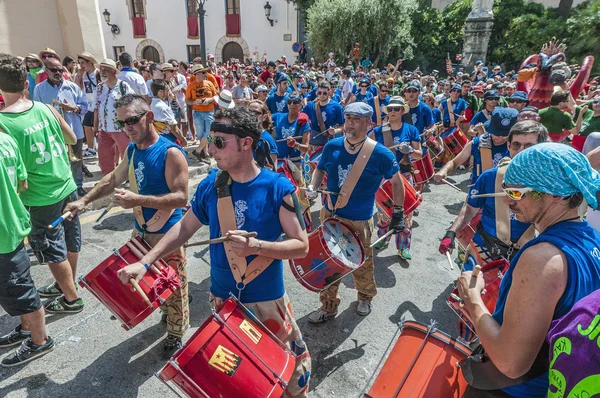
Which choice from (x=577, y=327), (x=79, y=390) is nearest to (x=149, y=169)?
(x=79, y=390)

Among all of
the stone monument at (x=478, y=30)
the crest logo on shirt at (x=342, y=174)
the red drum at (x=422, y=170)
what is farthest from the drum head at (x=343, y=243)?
the stone monument at (x=478, y=30)

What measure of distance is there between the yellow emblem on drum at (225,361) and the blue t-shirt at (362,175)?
2198mm

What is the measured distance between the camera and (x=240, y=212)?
239cm

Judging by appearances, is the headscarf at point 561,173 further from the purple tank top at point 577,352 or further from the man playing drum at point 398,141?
the man playing drum at point 398,141

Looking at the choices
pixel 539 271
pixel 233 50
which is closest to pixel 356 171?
pixel 539 271

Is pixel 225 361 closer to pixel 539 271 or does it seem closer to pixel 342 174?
pixel 539 271

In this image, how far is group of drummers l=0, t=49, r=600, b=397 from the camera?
1463 millimetres

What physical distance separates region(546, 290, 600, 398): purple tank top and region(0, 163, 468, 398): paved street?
82.5 inches

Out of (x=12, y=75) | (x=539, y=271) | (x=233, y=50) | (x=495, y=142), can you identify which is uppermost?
(x=233, y=50)

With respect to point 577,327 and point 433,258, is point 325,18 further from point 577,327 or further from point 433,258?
point 577,327

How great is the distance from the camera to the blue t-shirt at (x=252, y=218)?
93.9 inches

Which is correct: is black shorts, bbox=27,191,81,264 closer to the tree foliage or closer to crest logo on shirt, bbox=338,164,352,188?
crest logo on shirt, bbox=338,164,352,188

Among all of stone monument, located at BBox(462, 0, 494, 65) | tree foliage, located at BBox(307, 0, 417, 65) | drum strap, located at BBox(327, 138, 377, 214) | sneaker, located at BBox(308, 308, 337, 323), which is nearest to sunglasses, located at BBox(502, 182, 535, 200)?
drum strap, located at BBox(327, 138, 377, 214)

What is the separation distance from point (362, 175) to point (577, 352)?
2767 mm
